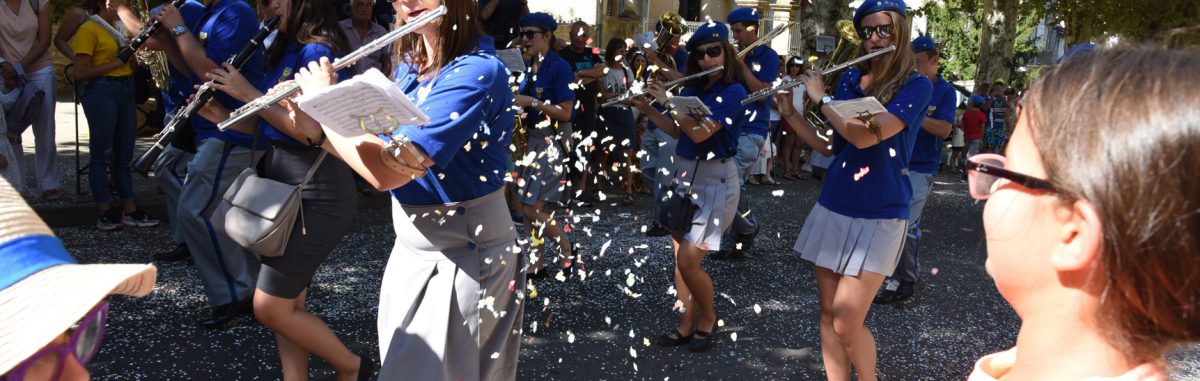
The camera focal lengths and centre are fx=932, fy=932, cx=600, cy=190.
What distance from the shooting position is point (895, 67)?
3.97m

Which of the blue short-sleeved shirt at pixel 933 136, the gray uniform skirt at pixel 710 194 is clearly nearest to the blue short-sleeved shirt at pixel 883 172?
the gray uniform skirt at pixel 710 194

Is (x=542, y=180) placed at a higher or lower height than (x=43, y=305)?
lower

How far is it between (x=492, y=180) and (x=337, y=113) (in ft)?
2.23

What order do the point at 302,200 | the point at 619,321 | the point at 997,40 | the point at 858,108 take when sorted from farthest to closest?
the point at 997,40 → the point at 619,321 → the point at 858,108 → the point at 302,200

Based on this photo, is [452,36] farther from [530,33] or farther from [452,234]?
[530,33]

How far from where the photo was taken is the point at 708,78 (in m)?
5.23

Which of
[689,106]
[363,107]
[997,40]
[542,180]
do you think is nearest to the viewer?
[363,107]

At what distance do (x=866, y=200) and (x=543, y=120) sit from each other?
3.33m

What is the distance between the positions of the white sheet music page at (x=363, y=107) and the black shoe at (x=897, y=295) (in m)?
4.50

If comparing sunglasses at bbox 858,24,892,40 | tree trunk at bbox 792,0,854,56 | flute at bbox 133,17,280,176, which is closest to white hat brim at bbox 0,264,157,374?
flute at bbox 133,17,280,176

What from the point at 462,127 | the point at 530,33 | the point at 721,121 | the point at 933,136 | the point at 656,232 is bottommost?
the point at 656,232

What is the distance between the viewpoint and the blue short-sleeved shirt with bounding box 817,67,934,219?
384cm

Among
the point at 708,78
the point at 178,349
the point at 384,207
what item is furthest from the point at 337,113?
the point at 384,207

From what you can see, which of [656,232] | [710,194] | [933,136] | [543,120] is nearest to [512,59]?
[543,120]
